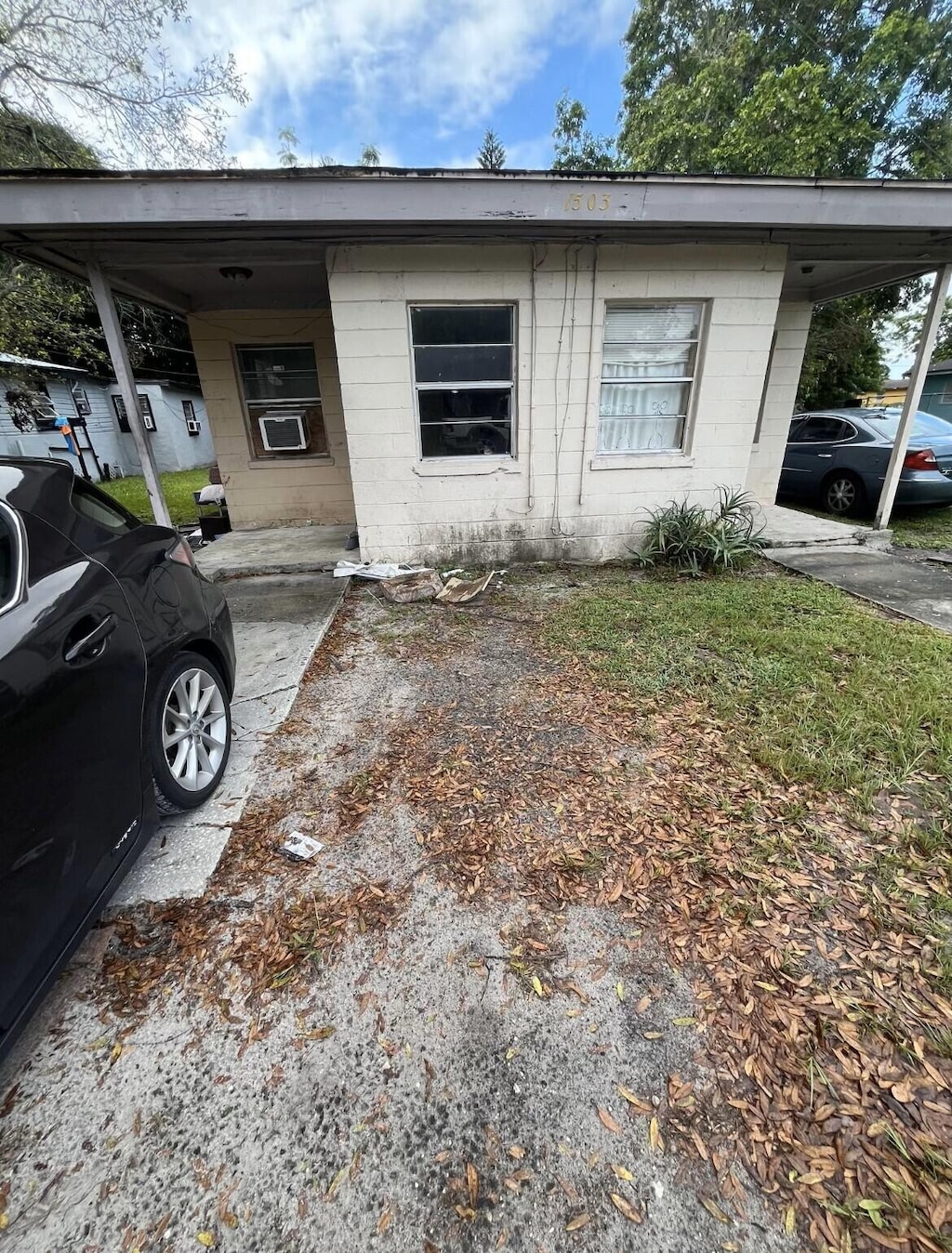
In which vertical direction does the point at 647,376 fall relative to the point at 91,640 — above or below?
above

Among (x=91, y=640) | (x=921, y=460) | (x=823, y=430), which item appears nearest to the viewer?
(x=91, y=640)

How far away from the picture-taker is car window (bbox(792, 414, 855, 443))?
814 cm

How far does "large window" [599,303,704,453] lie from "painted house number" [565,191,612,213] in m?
1.00

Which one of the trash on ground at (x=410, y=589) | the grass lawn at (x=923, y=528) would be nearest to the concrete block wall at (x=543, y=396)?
the trash on ground at (x=410, y=589)

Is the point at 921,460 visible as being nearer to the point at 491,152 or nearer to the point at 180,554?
the point at 180,554

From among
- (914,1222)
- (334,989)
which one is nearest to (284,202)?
(334,989)

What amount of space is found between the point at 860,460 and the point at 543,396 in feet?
18.4

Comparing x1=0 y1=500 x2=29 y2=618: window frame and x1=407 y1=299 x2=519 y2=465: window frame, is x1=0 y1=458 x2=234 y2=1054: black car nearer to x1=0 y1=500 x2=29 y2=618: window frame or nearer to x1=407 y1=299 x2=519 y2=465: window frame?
x1=0 y1=500 x2=29 y2=618: window frame

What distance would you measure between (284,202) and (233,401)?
11.6 ft

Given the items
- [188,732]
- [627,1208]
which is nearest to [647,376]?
[188,732]

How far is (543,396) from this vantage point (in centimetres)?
544

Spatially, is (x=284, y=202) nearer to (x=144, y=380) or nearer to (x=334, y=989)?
(x=334, y=989)

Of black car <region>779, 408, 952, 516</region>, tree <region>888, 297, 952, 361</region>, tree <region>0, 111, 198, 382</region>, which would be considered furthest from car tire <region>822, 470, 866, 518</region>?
tree <region>888, 297, 952, 361</region>

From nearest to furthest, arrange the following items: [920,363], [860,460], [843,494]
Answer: [920,363] → [860,460] → [843,494]
